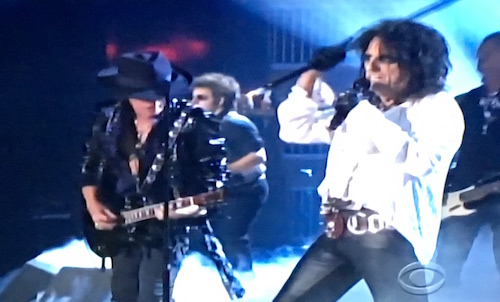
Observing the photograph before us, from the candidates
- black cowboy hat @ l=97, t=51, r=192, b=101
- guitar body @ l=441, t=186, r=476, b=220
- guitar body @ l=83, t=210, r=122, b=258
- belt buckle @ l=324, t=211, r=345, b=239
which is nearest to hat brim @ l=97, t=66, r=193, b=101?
black cowboy hat @ l=97, t=51, r=192, b=101

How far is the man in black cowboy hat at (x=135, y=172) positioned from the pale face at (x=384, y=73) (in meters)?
0.38

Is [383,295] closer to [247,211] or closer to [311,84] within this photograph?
[247,211]

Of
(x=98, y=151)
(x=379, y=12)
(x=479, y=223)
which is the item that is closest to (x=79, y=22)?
(x=98, y=151)

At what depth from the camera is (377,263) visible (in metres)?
1.35

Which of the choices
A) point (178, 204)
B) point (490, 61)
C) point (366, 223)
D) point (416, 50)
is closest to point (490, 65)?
point (490, 61)

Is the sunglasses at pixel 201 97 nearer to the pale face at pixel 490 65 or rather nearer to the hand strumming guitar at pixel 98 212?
the hand strumming guitar at pixel 98 212

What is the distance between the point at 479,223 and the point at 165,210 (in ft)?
2.10

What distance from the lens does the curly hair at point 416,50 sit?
136 centimetres

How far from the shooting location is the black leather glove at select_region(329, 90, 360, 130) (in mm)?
1369

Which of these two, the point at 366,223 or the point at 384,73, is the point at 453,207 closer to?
the point at 366,223

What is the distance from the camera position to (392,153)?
1.35 meters

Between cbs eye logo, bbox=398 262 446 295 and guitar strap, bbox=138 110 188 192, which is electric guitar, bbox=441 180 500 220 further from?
guitar strap, bbox=138 110 188 192

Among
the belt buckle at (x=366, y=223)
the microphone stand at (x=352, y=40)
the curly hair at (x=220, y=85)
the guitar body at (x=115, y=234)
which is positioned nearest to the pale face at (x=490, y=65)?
the microphone stand at (x=352, y=40)

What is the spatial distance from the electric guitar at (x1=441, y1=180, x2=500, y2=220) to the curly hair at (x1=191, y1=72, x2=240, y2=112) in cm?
48
